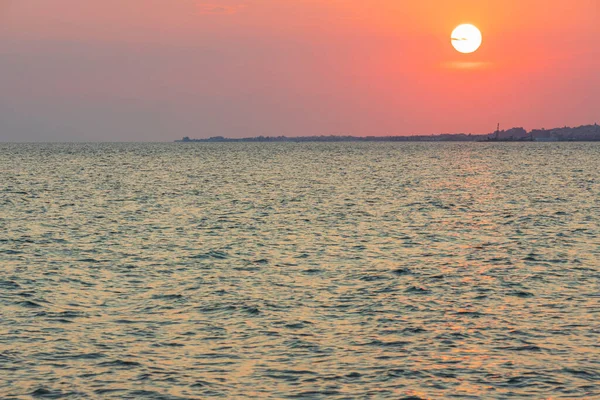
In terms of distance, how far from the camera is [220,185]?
10150cm

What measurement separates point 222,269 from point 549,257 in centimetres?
1598

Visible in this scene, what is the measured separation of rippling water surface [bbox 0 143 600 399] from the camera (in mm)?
19672

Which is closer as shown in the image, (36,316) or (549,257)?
(36,316)

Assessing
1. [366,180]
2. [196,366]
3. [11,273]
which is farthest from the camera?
[366,180]

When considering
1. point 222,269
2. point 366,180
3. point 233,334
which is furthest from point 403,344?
point 366,180

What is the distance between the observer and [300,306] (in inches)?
1091

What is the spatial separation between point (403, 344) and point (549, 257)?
18498 millimetres

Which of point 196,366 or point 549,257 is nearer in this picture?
point 196,366

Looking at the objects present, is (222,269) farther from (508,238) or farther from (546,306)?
(508,238)

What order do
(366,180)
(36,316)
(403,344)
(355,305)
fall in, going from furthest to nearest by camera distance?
(366,180) < (355,305) < (36,316) < (403,344)

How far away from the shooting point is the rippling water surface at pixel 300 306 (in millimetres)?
19672

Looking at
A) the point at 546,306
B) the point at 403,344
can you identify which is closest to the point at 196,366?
the point at 403,344

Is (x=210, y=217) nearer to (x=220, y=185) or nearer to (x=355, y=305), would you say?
(x=355, y=305)

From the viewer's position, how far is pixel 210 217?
59.8 meters
